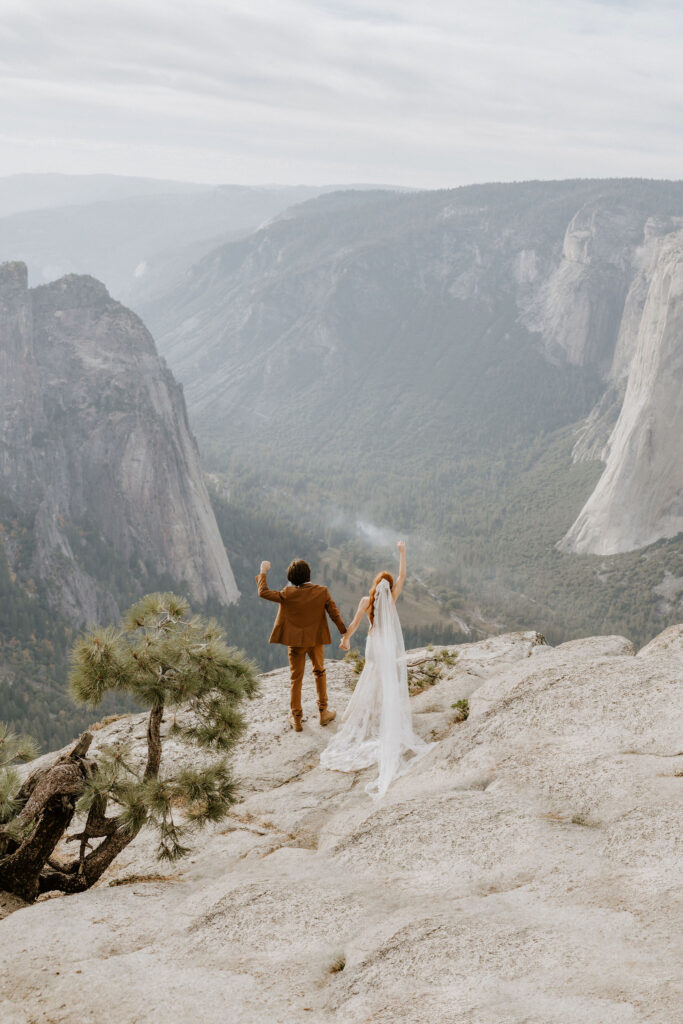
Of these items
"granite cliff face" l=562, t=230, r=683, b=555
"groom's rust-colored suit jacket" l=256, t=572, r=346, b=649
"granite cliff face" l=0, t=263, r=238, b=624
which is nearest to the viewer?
"groom's rust-colored suit jacket" l=256, t=572, r=346, b=649

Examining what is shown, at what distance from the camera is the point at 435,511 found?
152 meters

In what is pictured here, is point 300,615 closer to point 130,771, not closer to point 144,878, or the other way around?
point 130,771

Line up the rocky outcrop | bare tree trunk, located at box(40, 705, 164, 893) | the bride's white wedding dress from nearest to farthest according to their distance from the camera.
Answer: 1. the rocky outcrop
2. bare tree trunk, located at box(40, 705, 164, 893)
3. the bride's white wedding dress

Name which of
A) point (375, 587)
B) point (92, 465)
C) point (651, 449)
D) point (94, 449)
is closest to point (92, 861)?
point (375, 587)

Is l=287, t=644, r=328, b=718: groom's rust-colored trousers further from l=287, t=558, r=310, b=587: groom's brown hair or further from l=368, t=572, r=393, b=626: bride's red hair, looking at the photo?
l=287, t=558, r=310, b=587: groom's brown hair

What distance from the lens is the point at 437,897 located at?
766 cm

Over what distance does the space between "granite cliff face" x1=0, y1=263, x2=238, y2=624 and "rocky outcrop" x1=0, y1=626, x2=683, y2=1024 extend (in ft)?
267

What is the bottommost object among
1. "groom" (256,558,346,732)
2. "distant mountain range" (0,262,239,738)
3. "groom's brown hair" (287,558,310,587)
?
"distant mountain range" (0,262,239,738)

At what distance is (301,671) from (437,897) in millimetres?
5956

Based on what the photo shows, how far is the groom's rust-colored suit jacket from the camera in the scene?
1280 cm

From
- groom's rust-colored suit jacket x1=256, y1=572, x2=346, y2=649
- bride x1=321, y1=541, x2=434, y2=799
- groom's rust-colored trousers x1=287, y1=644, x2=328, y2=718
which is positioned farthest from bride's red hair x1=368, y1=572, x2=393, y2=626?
groom's rust-colored trousers x1=287, y1=644, x2=328, y2=718

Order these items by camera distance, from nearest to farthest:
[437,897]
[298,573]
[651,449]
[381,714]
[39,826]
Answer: [437,897], [39,826], [381,714], [298,573], [651,449]

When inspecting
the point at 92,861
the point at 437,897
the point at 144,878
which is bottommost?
the point at 144,878

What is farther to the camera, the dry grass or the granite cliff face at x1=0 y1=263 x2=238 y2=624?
the granite cliff face at x1=0 y1=263 x2=238 y2=624
